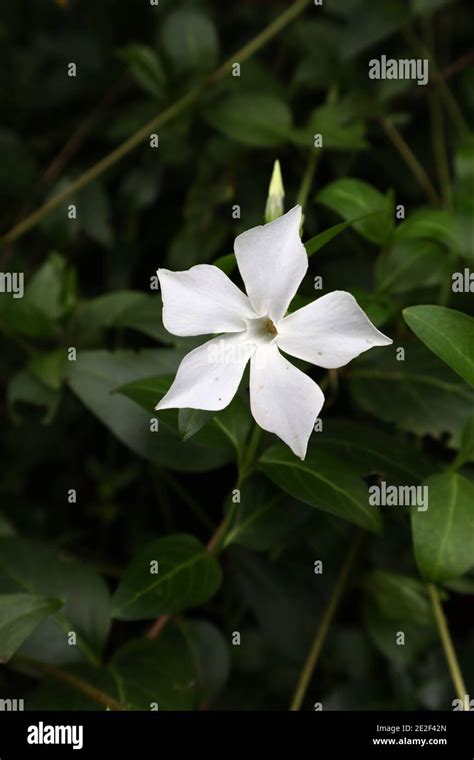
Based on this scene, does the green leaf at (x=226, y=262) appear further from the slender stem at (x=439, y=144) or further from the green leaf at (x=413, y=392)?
the slender stem at (x=439, y=144)

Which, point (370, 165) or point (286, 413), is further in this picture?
point (370, 165)

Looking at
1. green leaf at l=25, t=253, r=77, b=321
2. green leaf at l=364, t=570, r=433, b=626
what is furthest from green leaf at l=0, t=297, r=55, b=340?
green leaf at l=364, t=570, r=433, b=626

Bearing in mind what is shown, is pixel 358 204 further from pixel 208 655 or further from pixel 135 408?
pixel 208 655

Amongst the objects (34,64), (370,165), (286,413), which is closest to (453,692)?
(286,413)

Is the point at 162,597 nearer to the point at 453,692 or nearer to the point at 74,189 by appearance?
the point at 453,692

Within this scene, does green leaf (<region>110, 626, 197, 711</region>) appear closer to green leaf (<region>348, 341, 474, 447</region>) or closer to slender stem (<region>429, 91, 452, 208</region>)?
green leaf (<region>348, 341, 474, 447</region>)

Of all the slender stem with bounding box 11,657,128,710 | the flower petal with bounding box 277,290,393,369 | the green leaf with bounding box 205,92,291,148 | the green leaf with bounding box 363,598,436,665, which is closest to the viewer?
the flower petal with bounding box 277,290,393,369

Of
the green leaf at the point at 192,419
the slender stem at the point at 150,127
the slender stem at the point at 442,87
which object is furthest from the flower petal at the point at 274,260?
the slender stem at the point at 442,87
